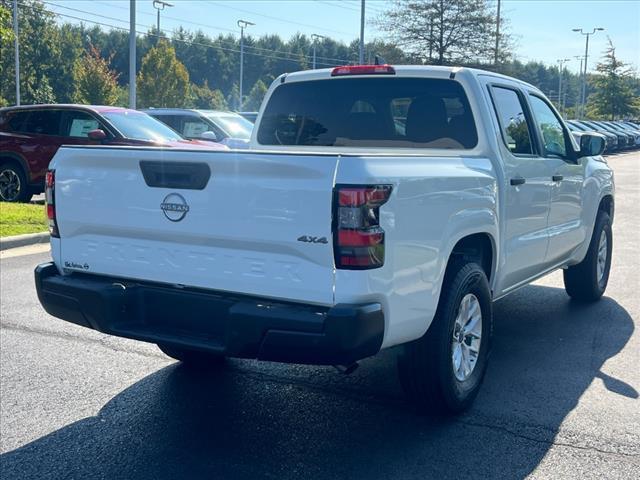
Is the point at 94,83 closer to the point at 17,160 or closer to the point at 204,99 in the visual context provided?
the point at 204,99

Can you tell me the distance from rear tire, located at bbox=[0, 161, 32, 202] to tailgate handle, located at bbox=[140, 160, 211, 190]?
10.5 m

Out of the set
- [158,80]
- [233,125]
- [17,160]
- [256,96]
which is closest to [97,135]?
[17,160]

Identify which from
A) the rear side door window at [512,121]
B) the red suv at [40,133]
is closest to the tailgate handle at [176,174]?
the rear side door window at [512,121]

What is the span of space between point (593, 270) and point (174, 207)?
15.2ft

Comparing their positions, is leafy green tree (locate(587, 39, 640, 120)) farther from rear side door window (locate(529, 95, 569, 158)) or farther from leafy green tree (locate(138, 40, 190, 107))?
rear side door window (locate(529, 95, 569, 158))

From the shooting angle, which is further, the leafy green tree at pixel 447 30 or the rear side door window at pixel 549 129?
the leafy green tree at pixel 447 30

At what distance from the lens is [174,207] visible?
3871mm

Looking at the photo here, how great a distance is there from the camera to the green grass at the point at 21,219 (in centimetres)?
1056

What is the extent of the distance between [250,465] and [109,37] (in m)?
118

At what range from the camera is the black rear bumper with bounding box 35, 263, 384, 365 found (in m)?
3.47

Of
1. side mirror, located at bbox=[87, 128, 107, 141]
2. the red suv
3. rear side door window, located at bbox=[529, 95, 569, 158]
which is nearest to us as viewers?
rear side door window, located at bbox=[529, 95, 569, 158]

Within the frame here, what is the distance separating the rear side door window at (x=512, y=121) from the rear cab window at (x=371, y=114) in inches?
13.5

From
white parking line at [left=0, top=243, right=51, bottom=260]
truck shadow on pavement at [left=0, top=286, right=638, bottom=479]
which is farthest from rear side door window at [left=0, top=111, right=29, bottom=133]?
truck shadow on pavement at [left=0, top=286, right=638, bottom=479]

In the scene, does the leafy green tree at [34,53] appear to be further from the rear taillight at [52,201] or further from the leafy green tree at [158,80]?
the rear taillight at [52,201]
